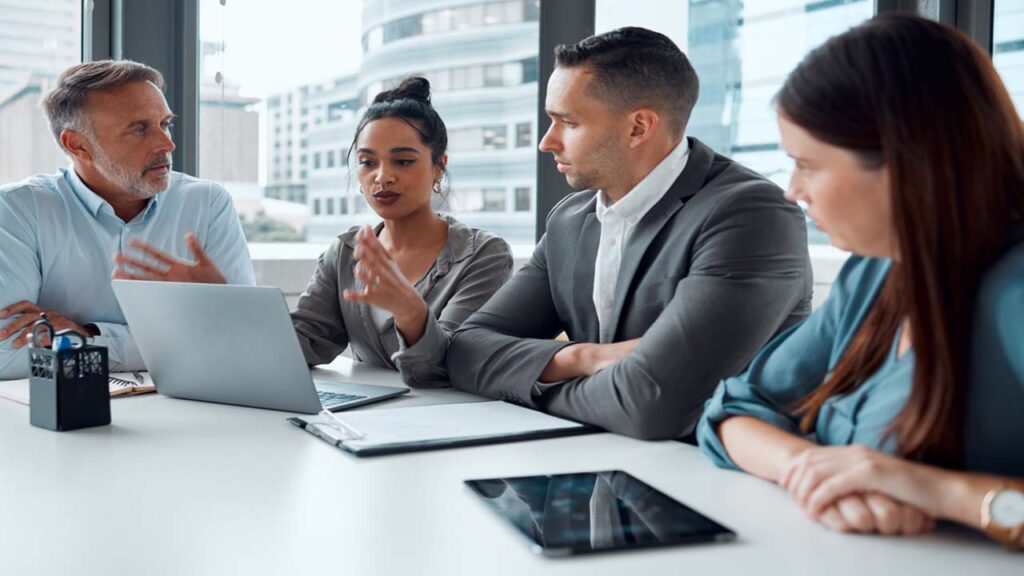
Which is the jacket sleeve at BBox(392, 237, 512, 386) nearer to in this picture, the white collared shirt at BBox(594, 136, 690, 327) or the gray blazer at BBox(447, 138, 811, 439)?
the gray blazer at BBox(447, 138, 811, 439)

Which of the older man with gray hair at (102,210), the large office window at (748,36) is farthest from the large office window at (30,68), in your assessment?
the large office window at (748,36)

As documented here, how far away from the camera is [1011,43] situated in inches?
144

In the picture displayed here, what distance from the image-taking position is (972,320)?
1046mm

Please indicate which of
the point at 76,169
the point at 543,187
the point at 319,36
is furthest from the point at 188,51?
the point at 543,187

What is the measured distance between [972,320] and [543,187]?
9.21ft

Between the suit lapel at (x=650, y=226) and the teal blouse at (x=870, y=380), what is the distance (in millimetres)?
589

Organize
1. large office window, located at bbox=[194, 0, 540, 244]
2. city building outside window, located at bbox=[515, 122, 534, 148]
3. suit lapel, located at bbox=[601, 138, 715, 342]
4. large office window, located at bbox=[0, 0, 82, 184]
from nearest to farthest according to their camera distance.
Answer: suit lapel, located at bbox=[601, 138, 715, 342] → large office window, located at bbox=[0, 0, 82, 184] → large office window, located at bbox=[194, 0, 540, 244] → city building outside window, located at bbox=[515, 122, 534, 148]

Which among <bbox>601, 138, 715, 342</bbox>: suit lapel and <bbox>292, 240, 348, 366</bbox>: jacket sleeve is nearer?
<bbox>601, 138, 715, 342</bbox>: suit lapel

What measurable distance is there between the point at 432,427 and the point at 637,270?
0.63 metres

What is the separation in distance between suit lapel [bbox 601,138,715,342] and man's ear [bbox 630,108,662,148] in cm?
Answer: 15

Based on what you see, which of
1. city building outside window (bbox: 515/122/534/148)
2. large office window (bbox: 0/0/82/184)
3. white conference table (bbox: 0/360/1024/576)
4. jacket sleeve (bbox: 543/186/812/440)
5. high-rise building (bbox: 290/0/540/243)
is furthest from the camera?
city building outside window (bbox: 515/122/534/148)

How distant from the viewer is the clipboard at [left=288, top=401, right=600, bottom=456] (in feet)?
4.59

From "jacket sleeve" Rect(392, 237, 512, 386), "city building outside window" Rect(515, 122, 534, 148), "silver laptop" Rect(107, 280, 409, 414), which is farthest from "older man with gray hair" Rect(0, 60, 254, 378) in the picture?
"city building outside window" Rect(515, 122, 534, 148)

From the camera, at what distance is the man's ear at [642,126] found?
6.98 ft
